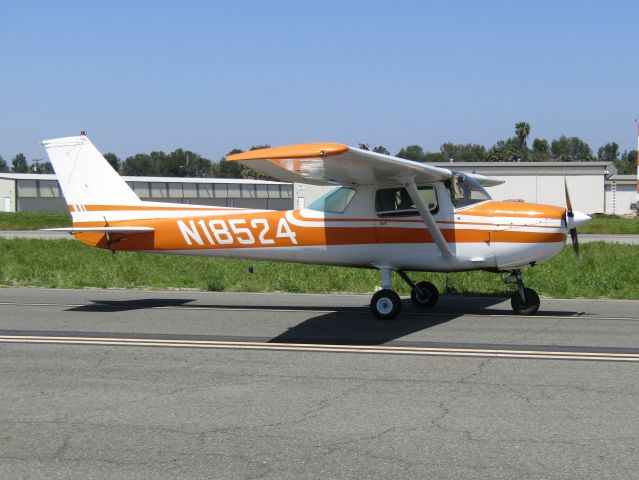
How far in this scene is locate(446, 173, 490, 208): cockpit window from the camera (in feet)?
38.3

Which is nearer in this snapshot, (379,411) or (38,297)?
(379,411)

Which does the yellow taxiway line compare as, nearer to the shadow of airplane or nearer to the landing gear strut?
the shadow of airplane

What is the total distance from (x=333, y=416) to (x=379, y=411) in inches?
15.3

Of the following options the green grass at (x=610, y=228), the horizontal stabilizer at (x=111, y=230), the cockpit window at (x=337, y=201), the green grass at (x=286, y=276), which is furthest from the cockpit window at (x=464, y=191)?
the green grass at (x=610, y=228)

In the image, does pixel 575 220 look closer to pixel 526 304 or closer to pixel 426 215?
pixel 526 304

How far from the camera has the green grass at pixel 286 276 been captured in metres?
15.2

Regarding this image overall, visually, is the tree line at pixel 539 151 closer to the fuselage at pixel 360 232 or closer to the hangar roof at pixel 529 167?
the hangar roof at pixel 529 167

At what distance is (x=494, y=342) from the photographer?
9.23 m

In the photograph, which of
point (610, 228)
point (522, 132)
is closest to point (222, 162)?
point (522, 132)

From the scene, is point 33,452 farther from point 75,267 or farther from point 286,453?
point 75,267

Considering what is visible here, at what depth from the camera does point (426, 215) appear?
1122 cm

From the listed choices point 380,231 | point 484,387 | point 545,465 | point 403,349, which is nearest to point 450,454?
point 545,465

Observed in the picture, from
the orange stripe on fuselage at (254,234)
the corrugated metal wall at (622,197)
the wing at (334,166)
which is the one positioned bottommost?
the orange stripe on fuselage at (254,234)

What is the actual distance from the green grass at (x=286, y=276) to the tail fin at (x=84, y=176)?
11.5 ft
